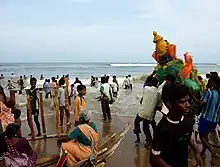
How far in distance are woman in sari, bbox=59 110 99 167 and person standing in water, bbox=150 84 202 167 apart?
1.87 metres

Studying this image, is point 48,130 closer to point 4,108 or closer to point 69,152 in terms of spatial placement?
point 4,108

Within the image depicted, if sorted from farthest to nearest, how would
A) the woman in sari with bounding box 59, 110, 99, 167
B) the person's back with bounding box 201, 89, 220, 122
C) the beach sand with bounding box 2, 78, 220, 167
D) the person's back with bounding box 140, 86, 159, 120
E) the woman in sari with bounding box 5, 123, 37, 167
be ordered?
1. the person's back with bounding box 140, 86, 159, 120
2. the beach sand with bounding box 2, 78, 220, 167
3. the person's back with bounding box 201, 89, 220, 122
4. the woman in sari with bounding box 59, 110, 99, 167
5. the woman in sari with bounding box 5, 123, 37, 167

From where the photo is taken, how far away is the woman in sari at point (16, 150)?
4266 millimetres

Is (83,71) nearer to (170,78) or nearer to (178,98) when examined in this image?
(170,78)

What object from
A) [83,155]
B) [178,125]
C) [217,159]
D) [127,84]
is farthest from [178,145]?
[127,84]

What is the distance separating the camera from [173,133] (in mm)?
3016

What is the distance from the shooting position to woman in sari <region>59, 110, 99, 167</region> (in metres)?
4.76

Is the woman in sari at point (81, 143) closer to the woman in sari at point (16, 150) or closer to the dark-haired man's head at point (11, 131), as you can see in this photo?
the woman in sari at point (16, 150)

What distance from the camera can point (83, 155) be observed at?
15.8 feet

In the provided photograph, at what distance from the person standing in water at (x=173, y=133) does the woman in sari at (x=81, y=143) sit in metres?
1.87

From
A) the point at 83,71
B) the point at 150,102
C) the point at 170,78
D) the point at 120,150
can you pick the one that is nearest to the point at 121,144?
the point at 120,150

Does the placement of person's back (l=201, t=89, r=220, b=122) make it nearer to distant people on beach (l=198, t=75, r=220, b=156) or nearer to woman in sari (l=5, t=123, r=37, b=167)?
distant people on beach (l=198, t=75, r=220, b=156)

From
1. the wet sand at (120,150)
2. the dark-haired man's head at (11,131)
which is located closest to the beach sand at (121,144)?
the wet sand at (120,150)

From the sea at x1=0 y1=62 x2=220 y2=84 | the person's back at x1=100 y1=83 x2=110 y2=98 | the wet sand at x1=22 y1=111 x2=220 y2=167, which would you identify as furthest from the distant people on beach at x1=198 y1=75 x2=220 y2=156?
the sea at x1=0 y1=62 x2=220 y2=84
